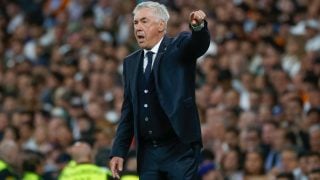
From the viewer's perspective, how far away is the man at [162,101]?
21.2 ft

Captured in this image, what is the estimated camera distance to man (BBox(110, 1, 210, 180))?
6.48 metres

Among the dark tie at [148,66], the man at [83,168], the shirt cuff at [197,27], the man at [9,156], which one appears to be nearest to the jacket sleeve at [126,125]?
the dark tie at [148,66]

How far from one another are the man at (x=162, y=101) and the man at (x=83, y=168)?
2.86m

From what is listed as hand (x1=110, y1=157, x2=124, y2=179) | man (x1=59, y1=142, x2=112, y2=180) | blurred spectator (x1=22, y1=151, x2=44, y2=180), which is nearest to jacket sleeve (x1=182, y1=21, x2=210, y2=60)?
hand (x1=110, y1=157, x2=124, y2=179)

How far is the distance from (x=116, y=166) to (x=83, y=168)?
302cm

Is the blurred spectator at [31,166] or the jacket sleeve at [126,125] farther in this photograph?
the blurred spectator at [31,166]

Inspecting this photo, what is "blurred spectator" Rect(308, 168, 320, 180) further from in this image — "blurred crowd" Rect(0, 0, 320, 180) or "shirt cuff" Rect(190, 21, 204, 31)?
"shirt cuff" Rect(190, 21, 204, 31)

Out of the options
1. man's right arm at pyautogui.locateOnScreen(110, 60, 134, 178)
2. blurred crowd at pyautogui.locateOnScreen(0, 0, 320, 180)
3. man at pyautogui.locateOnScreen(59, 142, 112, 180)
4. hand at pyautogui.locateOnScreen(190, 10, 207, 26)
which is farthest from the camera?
blurred crowd at pyautogui.locateOnScreen(0, 0, 320, 180)

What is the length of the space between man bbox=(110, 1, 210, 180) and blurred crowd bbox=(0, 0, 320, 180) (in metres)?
4.12

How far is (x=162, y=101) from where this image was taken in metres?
6.50

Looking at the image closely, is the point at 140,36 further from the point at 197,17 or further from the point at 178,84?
the point at 197,17

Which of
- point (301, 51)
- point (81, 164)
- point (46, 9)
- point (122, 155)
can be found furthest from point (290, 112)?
point (46, 9)

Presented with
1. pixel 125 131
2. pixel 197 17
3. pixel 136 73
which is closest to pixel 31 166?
pixel 125 131

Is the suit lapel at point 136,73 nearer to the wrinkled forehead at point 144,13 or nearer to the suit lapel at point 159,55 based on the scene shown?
the suit lapel at point 159,55
